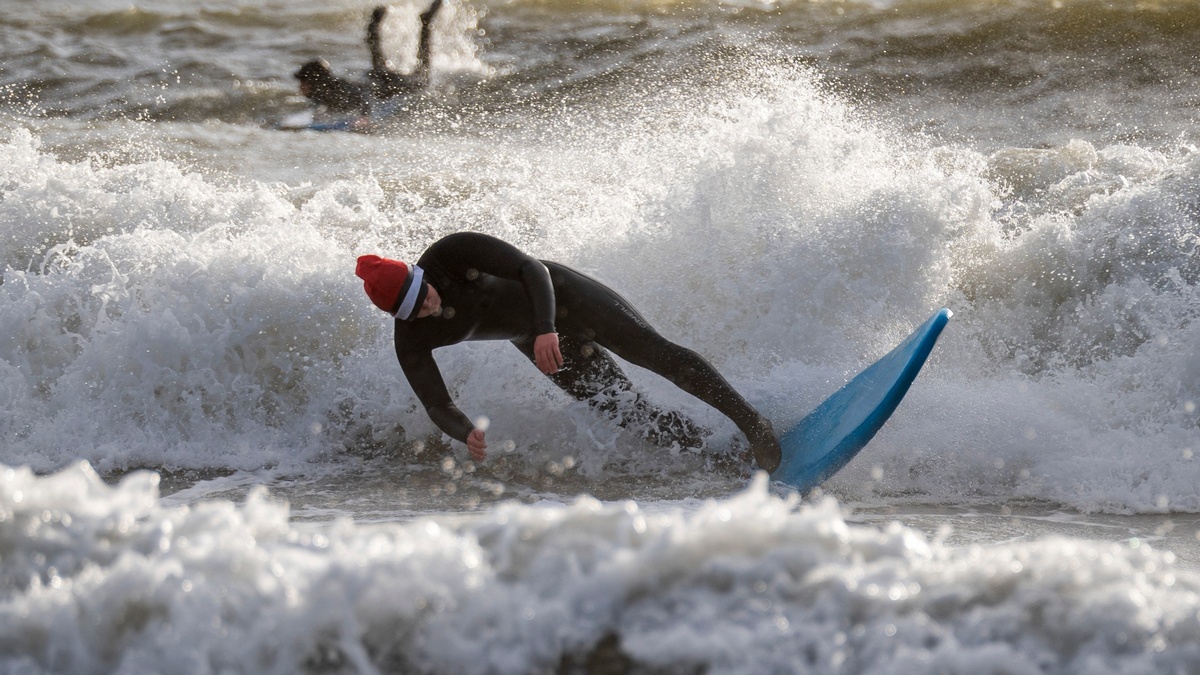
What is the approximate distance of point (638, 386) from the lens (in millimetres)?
5316

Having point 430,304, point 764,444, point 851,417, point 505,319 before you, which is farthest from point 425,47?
point 851,417

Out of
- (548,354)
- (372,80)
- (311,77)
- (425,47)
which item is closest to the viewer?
(548,354)

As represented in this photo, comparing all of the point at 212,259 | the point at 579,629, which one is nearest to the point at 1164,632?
the point at 579,629

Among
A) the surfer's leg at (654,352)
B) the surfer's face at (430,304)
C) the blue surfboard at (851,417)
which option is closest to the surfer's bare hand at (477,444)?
the surfer's face at (430,304)

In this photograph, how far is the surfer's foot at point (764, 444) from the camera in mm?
4473

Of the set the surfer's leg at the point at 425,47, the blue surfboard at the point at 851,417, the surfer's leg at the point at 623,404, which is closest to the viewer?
the blue surfboard at the point at 851,417

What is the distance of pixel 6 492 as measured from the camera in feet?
6.75

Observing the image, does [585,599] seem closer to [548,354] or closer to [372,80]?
[548,354]

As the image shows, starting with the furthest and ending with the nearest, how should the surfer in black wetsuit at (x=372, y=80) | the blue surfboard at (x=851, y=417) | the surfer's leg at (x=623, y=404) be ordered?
the surfer in black wetsuit at (x=372, y=80)
the surfer's leg at (x=623, y=404)
the blue surfboard at (x=851, y=417)

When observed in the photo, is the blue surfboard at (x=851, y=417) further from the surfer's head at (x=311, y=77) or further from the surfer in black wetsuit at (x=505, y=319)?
the surfer's head at (x=311, y=77)

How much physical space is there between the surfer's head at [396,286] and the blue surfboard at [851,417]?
1.69 metres

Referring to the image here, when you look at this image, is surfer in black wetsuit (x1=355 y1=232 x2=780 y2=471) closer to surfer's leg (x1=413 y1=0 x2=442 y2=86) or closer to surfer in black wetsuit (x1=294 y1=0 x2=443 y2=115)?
surfer in black wetsuit (x1=294 y1=0 x2=443 y2=115)

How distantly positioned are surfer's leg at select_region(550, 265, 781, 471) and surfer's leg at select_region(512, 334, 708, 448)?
33 centimetres

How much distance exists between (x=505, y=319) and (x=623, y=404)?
83 centimetres
